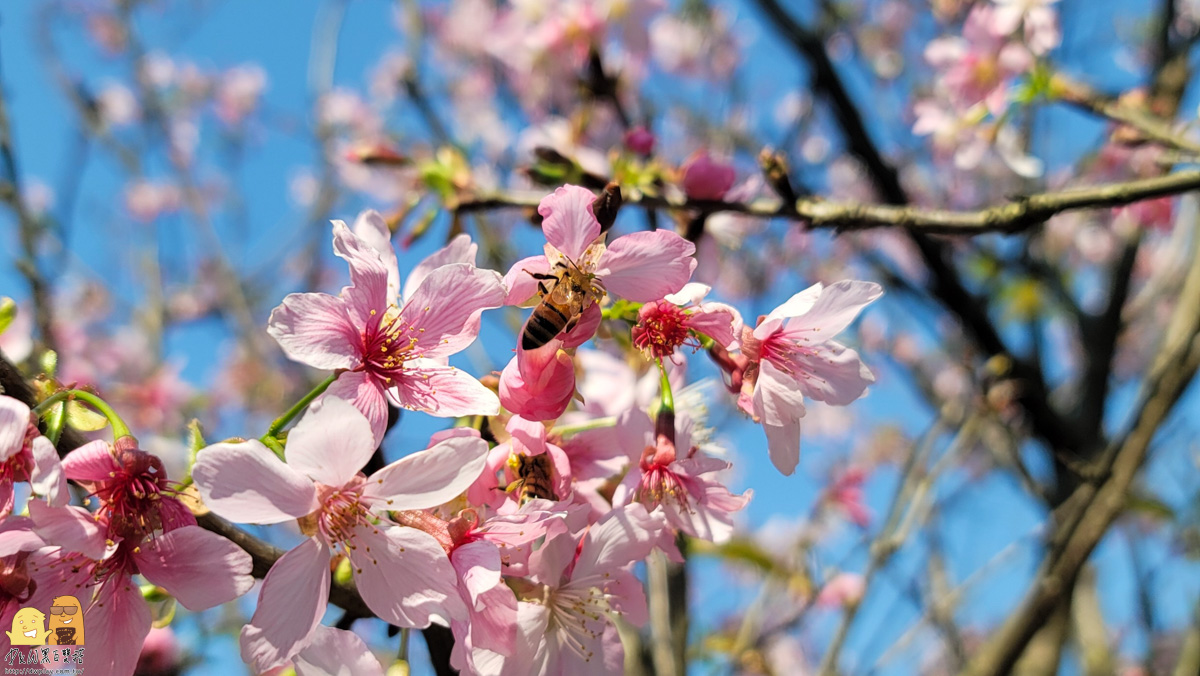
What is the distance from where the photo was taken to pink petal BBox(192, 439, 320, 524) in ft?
2.58

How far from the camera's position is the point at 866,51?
5836mm

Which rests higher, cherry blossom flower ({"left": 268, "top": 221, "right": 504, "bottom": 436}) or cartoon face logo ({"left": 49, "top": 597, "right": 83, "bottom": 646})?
cherry blossom flower ({"left": 268, "top": 221, "right": 504, "bottom": 436})

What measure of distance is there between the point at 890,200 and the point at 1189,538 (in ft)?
7.64

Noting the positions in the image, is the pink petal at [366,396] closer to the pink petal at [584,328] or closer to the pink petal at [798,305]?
the pink petal at [584,328]

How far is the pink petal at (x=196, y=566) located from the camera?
826mm

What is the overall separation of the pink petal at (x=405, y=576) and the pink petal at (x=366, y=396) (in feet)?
0.38

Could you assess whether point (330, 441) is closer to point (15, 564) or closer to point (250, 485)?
point (250, 485)

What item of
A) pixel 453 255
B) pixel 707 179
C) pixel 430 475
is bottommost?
pixel 430 475

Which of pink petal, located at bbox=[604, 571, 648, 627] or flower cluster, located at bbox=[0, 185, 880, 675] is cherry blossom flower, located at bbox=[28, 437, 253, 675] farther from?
pink petal, located at bbox=[604, 571, 648, 627]

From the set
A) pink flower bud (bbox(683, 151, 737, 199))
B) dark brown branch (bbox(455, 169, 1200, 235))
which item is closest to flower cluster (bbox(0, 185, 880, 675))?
dark brown branch (bbox(455, 169, 1200, 235))

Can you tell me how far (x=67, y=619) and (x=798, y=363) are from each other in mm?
927

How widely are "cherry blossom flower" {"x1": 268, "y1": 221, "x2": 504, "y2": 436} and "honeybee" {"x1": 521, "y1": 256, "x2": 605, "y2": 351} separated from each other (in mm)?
75

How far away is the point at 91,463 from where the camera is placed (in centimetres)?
83

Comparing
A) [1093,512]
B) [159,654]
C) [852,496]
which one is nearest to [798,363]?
[1093,512]
